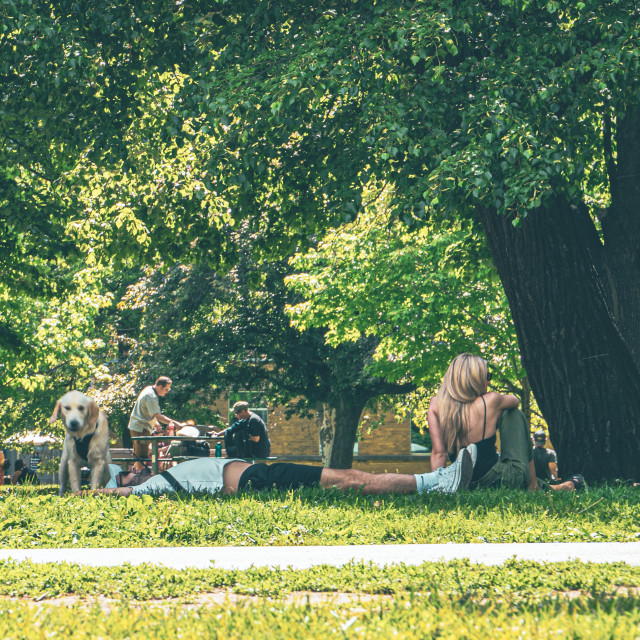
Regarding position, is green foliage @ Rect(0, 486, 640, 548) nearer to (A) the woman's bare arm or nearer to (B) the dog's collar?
(A) the woman's bare arm

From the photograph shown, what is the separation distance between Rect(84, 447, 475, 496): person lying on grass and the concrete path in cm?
204

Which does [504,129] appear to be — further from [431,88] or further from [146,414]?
[146,414]

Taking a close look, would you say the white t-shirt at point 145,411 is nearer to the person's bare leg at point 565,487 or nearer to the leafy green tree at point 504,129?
the leafy green tree at point 504,129

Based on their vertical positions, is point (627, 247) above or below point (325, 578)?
above

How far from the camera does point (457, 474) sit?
7289 millimetres

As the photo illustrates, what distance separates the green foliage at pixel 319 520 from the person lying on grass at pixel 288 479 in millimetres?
273

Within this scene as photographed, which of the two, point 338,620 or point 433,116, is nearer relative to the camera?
point 338,620

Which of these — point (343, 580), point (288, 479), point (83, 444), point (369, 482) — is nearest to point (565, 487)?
point (369, 482)

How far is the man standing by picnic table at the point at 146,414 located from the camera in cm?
1464

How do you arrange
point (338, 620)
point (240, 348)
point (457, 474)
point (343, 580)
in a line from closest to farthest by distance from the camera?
point (338, 620) < point (343, 580) < point (457, 474) < point (240, 348)

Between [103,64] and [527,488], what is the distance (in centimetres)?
726

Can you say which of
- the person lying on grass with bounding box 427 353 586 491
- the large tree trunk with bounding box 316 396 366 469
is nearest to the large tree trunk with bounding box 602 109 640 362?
the person lying on grass with bounding box 427 353 586 491

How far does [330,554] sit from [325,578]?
26.4 inches

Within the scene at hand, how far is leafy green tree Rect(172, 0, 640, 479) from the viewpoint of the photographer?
847cm
